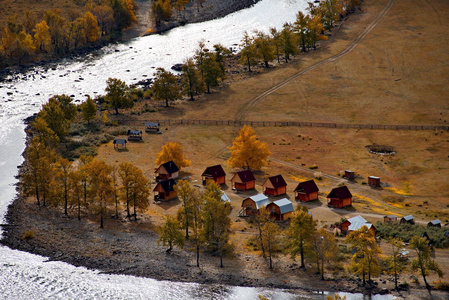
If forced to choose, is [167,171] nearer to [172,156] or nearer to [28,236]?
[172,156]

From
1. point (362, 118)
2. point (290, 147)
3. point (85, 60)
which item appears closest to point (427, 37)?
point (362, 118)

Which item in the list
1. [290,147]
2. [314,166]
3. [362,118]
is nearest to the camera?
[314,166]

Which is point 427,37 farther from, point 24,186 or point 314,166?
point 24,186

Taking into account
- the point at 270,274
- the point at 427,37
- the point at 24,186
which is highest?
the point at 427,37

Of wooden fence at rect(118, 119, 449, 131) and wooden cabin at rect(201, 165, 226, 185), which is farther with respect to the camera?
wooden fence at rect(118, 119, 449, 131)

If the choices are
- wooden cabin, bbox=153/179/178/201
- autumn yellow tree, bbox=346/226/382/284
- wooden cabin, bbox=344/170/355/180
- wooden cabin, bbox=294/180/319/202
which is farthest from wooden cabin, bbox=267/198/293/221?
wooden cabin, bbox=344/170/355/180

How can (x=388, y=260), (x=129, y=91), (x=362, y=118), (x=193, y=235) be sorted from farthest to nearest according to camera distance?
(x=129, y=91)
(x=362, y=118)
(x=193, y=235)
(x=388, y=260)

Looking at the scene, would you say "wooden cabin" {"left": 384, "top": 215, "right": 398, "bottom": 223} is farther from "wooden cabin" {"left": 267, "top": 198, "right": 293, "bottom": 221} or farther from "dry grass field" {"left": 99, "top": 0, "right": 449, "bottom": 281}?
"wooden cabin" {"left": 267, "top": 198, "right": 293, "bottom": 221}

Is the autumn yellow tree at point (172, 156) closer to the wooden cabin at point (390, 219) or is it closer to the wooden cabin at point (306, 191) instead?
the wooden cabin at point (306, 191)
